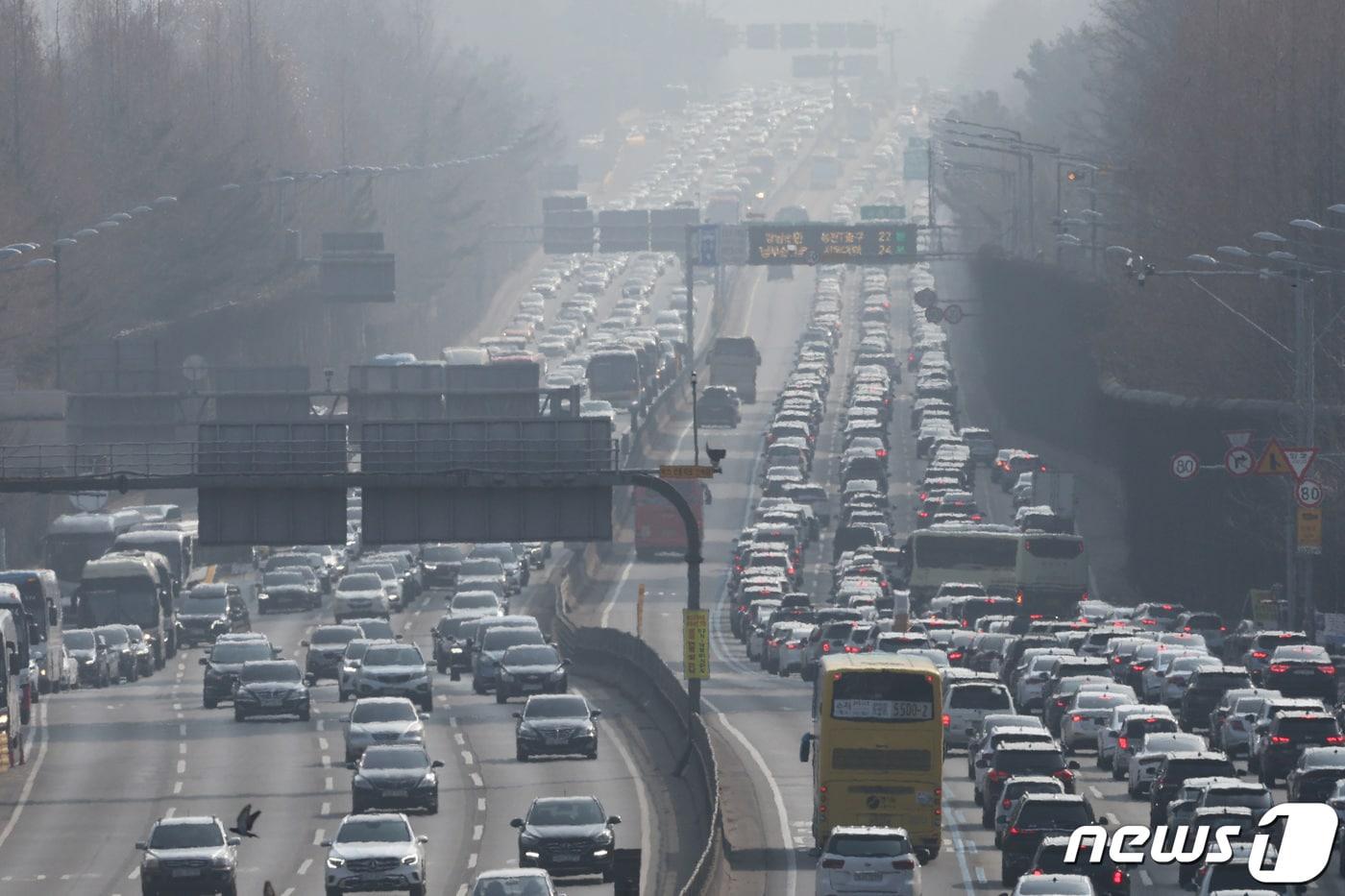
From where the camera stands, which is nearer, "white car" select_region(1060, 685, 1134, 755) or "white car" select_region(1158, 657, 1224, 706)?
"white car" select_region(1060, 685, 1134, 755)

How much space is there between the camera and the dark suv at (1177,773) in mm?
46375

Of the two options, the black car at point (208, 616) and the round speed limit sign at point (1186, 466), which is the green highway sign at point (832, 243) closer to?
the black car at point (208, 616)

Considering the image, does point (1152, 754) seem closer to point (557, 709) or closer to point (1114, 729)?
point (1114, 729)

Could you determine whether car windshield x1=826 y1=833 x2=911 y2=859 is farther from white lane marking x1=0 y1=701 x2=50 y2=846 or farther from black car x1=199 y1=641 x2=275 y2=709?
black car x1=199 y1=641 x2=275 y2=709

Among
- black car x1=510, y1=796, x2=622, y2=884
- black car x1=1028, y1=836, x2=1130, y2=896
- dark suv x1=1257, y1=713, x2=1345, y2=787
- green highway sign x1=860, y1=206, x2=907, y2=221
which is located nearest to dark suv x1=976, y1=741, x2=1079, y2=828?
dark suv x1=1257, y1=713, x2=1345, y2=787

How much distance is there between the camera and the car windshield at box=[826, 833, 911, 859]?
38.9m

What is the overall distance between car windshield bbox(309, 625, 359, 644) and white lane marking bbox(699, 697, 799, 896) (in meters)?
11.0

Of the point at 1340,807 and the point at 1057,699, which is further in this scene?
the point at 1057,699

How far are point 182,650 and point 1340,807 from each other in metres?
58.4

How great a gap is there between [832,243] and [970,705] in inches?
3889

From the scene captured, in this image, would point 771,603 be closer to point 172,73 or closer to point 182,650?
point 182,650

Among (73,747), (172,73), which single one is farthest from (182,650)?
(172,73)

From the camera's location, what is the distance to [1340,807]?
4272 cm

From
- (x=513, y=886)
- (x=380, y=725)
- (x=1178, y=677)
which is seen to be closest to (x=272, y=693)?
(x=380, y=725)
